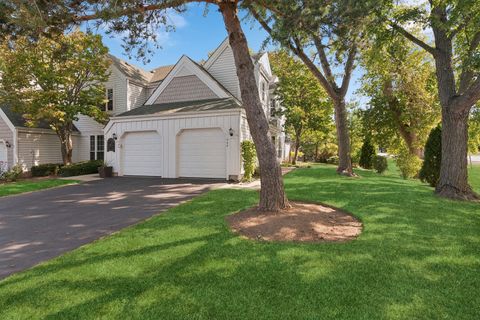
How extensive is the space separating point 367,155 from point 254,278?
22649 millimetres

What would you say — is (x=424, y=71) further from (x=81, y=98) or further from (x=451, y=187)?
(x=81, y=98)

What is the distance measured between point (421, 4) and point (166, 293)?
535 inches

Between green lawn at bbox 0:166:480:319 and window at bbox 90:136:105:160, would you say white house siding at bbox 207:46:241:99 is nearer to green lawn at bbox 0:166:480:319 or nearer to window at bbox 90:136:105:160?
window at bbox 90:136:105:160

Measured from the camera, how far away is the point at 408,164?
14438 millimetres

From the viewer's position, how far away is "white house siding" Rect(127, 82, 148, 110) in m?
18.6

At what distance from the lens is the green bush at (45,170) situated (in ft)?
54.2

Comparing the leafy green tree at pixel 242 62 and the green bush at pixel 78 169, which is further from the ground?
the leafy green tree at pixel 242 62

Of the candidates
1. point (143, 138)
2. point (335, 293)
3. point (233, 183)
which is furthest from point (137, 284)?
point (143, 138)

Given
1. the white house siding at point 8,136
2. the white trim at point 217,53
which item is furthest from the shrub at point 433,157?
the white house siding at point 8,136

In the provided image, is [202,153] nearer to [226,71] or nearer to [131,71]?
[226,71]

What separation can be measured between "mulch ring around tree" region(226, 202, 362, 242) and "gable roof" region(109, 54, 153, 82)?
55.4ft

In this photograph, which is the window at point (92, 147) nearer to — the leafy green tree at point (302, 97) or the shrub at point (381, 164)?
the leafy green tree at point (302, 97)

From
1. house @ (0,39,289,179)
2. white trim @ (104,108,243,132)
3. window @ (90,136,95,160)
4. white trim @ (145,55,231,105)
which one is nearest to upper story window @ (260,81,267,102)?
house @ (0,39,289,179)

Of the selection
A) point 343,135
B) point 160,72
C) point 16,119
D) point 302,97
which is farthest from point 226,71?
point 16,119
